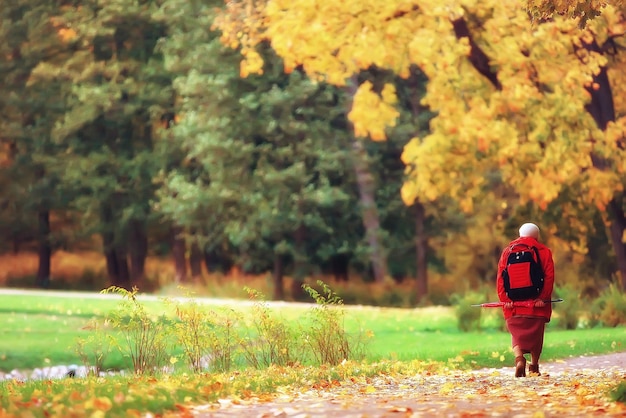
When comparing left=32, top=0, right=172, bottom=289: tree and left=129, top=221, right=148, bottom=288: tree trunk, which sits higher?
left=32, top=0, right=172, bottom=289: tree

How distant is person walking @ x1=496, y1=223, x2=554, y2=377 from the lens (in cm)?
1141

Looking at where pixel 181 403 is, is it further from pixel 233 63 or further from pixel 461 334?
pixel 233 63

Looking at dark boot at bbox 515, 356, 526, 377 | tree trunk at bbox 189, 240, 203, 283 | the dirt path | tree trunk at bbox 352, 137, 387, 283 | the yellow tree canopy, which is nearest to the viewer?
the dirt path

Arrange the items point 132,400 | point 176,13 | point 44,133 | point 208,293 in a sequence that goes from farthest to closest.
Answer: point 44,133
point 176,13
point 208,293
point 132,400

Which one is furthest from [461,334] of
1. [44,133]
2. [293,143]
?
[44,133]

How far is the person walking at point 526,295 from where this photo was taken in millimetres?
11406

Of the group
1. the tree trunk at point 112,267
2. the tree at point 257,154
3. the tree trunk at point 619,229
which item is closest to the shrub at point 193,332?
the tree trunk at point 619,229

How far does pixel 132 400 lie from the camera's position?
8375mm

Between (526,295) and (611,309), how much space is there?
1050cm

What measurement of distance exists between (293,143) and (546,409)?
90.4ft

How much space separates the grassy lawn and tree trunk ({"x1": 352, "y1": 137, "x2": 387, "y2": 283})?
7879 millimetres

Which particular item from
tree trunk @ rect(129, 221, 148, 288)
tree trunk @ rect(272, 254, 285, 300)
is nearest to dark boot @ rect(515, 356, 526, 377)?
tree trunk @ rect(272, 254, 285, 300)

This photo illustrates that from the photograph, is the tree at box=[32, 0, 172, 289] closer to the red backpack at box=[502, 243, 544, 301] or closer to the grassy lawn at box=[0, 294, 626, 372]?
the grassy lawn at box=[0, 294, 626, 372]

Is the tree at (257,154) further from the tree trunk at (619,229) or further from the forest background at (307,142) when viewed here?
the tree trunk at (619,229)
